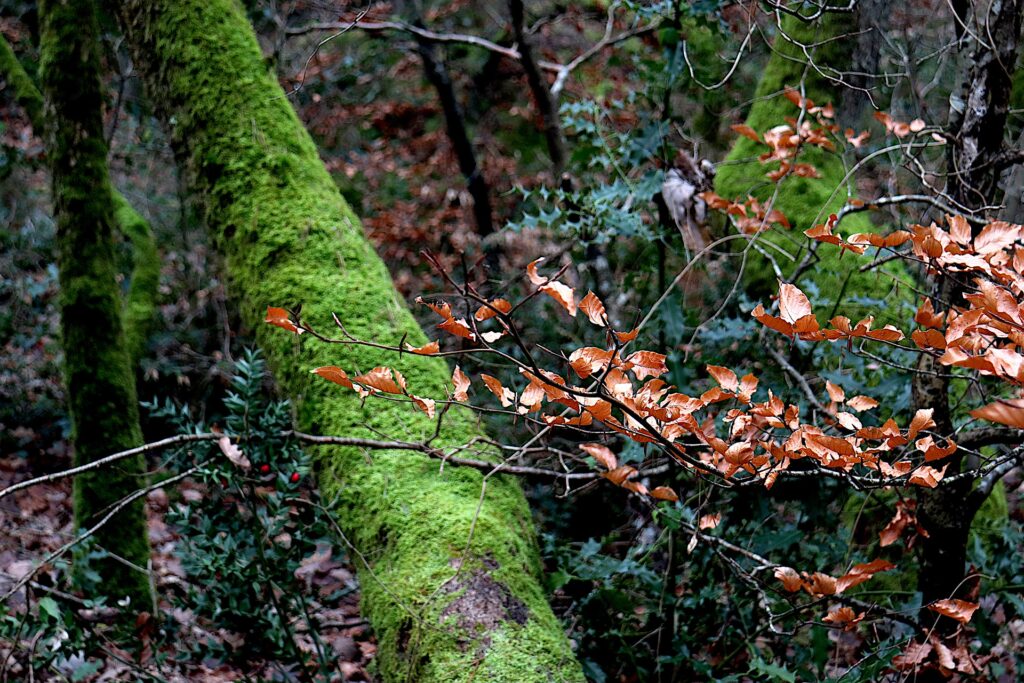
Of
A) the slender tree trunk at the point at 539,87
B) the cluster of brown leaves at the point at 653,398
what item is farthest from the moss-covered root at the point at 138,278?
the cluster of brown leaves at the point at 653,398

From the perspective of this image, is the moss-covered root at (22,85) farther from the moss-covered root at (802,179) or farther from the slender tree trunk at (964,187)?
the slender tree trunk at (964,187)

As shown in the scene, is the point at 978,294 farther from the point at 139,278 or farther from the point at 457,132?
the point at 457,132

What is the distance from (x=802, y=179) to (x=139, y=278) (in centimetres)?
418

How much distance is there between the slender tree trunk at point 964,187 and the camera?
2.07 meters

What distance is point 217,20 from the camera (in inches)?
127

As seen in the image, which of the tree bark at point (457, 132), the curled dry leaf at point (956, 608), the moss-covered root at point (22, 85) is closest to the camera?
the curled dry leaf at point (956, 608)

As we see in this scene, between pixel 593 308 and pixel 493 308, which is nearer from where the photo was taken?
pixel 493 308

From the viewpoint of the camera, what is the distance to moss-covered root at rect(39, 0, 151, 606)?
3.17 meters

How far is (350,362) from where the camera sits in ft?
8.66

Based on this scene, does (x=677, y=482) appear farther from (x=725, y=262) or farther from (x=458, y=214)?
(x=458, y=214)

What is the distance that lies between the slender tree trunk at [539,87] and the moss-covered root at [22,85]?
2.78m

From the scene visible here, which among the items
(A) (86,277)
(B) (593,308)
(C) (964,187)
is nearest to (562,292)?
(B) (593,308)

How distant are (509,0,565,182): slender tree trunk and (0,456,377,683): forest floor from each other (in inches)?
114

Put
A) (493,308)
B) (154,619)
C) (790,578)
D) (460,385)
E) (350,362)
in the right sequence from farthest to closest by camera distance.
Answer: (154,619) < (350,362) < (790,578) < (460,385) < (493,308)
